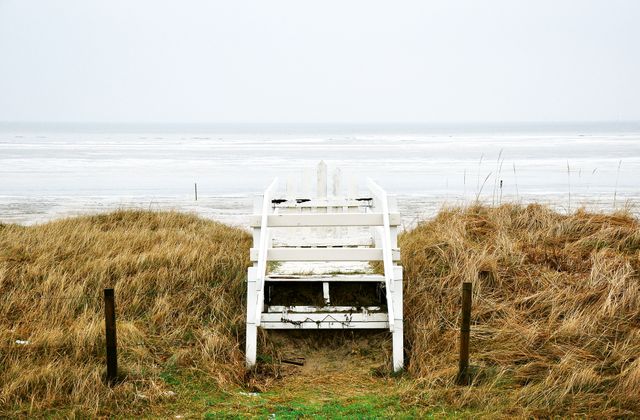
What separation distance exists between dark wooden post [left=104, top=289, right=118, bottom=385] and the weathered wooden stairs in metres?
1.51

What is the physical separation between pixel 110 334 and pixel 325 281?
111 inches

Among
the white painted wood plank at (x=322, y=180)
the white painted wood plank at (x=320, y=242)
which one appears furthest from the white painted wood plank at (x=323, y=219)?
the white painted wood plank at (x=322, y=180)

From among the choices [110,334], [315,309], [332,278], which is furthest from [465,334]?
[110,334]

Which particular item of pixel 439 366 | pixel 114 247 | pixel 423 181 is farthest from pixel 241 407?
pixel 423 181

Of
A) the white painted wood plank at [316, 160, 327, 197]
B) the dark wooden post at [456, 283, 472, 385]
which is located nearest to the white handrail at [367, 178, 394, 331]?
the dark wooden post at [456, 283, 472, 385]

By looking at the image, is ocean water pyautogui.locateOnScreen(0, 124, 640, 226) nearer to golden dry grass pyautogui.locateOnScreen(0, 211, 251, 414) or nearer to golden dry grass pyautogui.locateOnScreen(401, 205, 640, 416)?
golden dry grass pyautogui.locateOnScreen(0, 211, 251, 414)

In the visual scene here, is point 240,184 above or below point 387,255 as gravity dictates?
below

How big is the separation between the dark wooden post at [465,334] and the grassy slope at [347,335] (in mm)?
144

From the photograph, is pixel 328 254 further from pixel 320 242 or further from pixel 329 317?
pixel 320 242

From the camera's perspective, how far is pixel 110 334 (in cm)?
545

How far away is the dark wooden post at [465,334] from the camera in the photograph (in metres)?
5.57

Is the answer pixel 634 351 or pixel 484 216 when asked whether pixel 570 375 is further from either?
pixel 484 216

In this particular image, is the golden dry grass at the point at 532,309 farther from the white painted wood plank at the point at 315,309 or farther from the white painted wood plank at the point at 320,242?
the white painted wood plank at the point at 320,242

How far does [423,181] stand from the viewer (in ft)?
89.7
